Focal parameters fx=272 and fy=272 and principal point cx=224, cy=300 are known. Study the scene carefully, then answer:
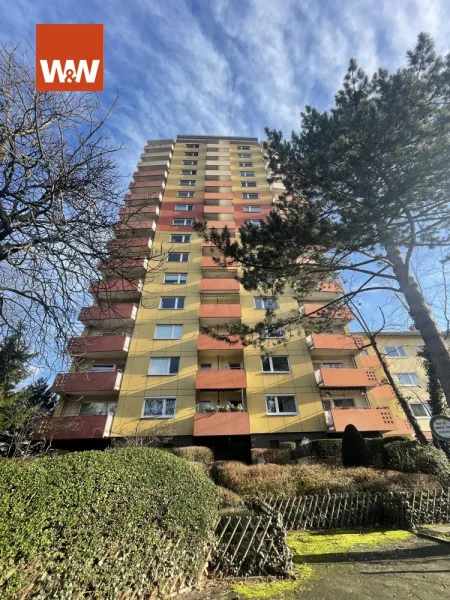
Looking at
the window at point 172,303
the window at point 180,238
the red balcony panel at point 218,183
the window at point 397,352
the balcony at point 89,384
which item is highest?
the red balcony panel at point 218,183

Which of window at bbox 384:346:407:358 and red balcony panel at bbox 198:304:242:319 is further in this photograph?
window at bbox 384:346:407:358

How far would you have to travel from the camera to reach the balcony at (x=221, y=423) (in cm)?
1552

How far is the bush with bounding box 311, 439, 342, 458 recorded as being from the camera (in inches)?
581

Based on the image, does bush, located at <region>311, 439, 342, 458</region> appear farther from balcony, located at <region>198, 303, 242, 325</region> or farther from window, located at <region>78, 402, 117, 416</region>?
window, located at <region>78, 402, 117, 416</region>

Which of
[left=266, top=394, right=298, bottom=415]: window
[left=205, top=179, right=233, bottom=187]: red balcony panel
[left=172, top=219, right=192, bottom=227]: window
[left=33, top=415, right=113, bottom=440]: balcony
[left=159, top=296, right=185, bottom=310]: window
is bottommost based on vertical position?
[left=33, top=415, right=113, bottom=440]: balcony

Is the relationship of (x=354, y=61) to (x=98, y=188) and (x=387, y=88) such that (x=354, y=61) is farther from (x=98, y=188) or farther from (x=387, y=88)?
(x=98, y=188)

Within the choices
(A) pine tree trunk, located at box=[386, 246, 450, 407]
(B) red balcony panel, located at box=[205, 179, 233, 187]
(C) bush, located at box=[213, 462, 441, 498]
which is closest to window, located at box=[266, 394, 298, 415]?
(C) bush, located at box=[213, 462, 441, 498]

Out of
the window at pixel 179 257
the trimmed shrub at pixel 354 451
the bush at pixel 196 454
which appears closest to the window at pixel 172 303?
the window at pixel 179 257

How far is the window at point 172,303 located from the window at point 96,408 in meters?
7.77

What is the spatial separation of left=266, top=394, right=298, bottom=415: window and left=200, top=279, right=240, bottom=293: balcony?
905 centimetres

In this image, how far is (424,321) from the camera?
320 inches

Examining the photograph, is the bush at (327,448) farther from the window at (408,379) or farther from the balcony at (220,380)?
the window at (408,379)

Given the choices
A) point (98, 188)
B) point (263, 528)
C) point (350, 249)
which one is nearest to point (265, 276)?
point (350, 249)

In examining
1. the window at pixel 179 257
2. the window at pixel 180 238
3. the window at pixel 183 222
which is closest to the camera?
the window at pixel 179 257
